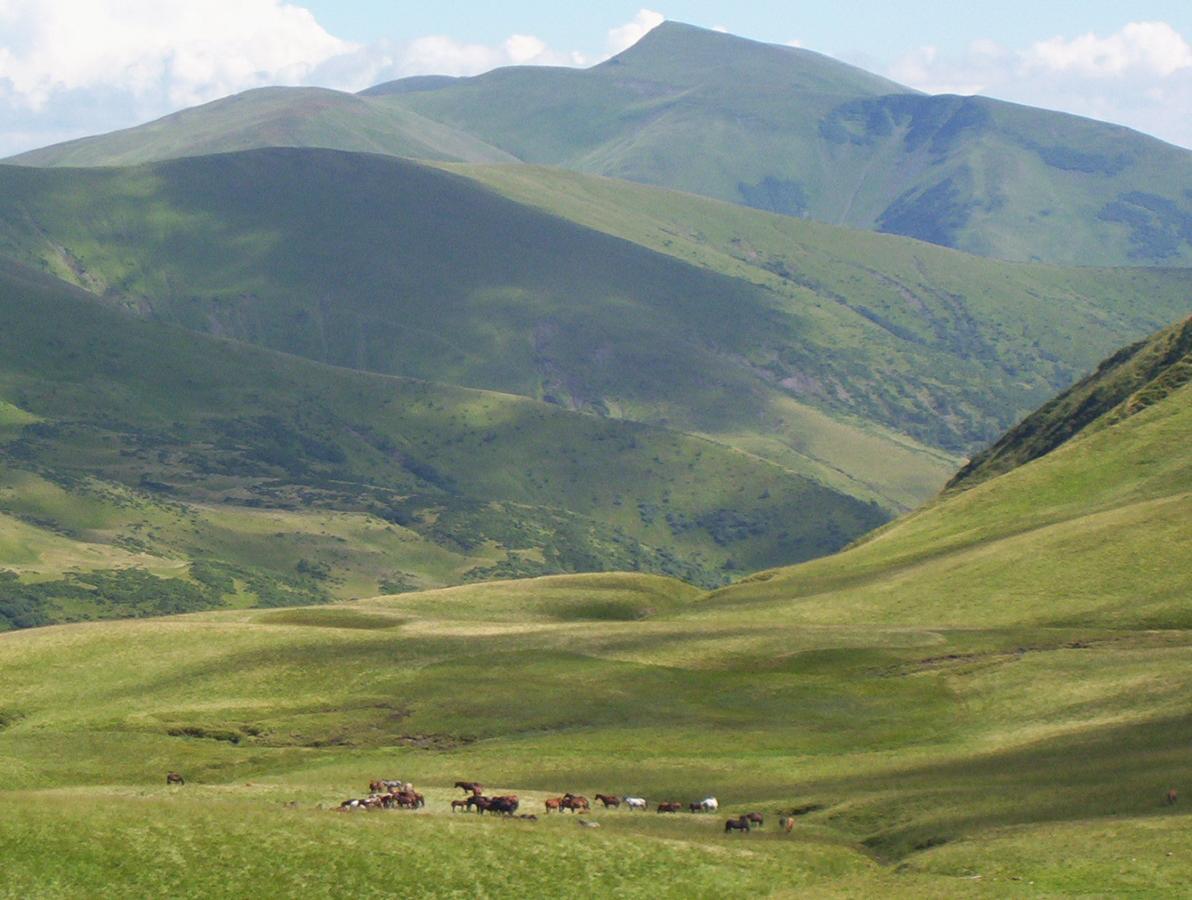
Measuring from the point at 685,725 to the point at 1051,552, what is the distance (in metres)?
51.6

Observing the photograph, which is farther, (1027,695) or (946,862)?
(1027,695)

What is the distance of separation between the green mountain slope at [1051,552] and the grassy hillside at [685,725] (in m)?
0.42

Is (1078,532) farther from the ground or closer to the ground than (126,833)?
farther from the ground

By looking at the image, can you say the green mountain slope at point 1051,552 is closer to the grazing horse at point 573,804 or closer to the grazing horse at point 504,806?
the grazing horse at point 573,804

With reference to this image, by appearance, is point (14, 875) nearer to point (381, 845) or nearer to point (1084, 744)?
point (381, 845)

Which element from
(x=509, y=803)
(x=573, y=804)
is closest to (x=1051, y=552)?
(x=573, y=804)

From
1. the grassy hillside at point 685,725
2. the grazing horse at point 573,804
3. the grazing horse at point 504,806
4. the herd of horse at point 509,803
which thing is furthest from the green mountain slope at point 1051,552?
the grazing horse at point 504,806

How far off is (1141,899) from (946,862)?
8.89 m

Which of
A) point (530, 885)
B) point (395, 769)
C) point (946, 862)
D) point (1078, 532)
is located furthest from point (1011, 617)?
point (530, 885)

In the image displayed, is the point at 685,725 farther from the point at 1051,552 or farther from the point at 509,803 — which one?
the point at 1051,552

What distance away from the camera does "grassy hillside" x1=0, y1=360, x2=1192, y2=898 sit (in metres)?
58.7

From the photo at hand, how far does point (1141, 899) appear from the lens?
52531 millimetres

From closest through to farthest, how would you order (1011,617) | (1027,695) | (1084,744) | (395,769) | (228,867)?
(228,867), (1084,744), (395,769), (1027,695), (1011,617)

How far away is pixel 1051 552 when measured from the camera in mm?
136750
